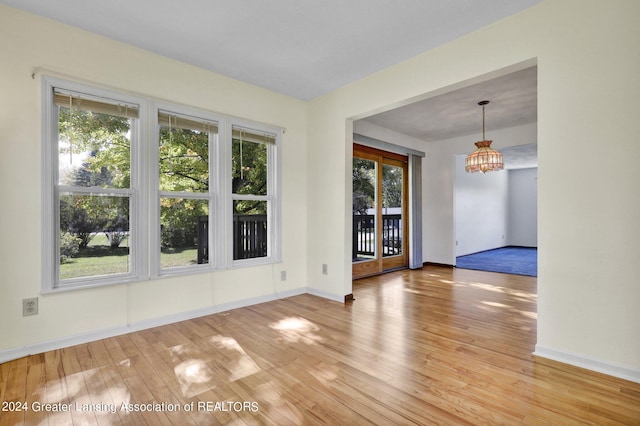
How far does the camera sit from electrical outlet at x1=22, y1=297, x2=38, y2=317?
2.49 m

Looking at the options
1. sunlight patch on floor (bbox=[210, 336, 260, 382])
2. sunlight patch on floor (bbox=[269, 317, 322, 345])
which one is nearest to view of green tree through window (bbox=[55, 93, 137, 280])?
sunlight patch on floor (bbox=[210, 336, 260, 382])

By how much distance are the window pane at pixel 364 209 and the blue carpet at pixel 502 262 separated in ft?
7.82

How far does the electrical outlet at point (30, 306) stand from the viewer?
2.49 meters

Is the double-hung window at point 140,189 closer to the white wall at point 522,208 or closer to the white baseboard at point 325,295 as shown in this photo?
the white baseboard at point 325,295

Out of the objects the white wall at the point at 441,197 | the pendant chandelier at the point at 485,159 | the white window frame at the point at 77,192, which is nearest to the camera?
the white window frame at the point at 77,192

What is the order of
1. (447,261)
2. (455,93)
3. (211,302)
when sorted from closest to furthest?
(211,302), (455,93), (447,261)

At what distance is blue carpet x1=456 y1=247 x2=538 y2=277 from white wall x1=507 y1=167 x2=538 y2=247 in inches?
60.2

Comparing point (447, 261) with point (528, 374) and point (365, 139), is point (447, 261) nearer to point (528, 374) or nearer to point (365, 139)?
point (365, 139)

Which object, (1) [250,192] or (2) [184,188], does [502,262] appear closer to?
(1) [250,192]

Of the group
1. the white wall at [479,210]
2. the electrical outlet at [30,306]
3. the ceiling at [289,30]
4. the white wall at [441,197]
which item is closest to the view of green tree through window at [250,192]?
the ceiling at [289,30]

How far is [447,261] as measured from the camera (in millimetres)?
6645

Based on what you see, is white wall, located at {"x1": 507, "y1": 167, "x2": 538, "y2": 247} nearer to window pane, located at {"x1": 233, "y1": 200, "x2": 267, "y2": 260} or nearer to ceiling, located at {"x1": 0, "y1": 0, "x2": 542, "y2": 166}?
ceiling, located at {"x1": 0, "y1": 0, "x2": 542, "y2": 166}

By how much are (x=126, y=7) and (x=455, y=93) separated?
369 cm

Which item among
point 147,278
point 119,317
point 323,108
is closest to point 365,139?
point 323,108
